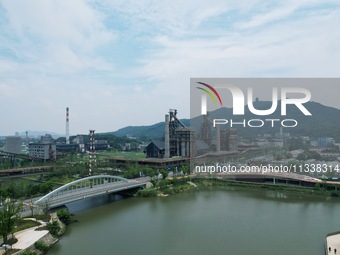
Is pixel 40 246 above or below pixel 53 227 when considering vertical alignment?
below

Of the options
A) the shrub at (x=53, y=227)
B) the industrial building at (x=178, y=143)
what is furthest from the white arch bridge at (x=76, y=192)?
the industrial building at (x=178, y=143)

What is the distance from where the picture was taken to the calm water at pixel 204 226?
331 inches

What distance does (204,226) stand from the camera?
403 inches

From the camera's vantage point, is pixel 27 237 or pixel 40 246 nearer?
pixel 40 246

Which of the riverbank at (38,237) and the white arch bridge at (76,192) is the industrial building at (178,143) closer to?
the white arch bridge at (76,192)

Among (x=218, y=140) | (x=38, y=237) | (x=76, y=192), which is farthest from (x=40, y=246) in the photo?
(x=218, y=140)

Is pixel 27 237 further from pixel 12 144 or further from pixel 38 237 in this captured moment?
pixel 12 144

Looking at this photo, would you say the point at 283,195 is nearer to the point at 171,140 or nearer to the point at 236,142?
the point at 171,140

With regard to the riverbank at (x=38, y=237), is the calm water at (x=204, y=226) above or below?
below

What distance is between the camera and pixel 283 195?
1570 centimetres

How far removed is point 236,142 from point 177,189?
16.8m

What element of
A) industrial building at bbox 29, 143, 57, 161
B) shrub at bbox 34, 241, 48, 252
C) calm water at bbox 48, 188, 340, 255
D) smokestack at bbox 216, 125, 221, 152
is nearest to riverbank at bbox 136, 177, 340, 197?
calm water at bbox 48, 188, 340, 255

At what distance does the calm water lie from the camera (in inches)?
331

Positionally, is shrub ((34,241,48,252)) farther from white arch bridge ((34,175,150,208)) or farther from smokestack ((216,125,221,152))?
smokestack ((216,125,221,152))
